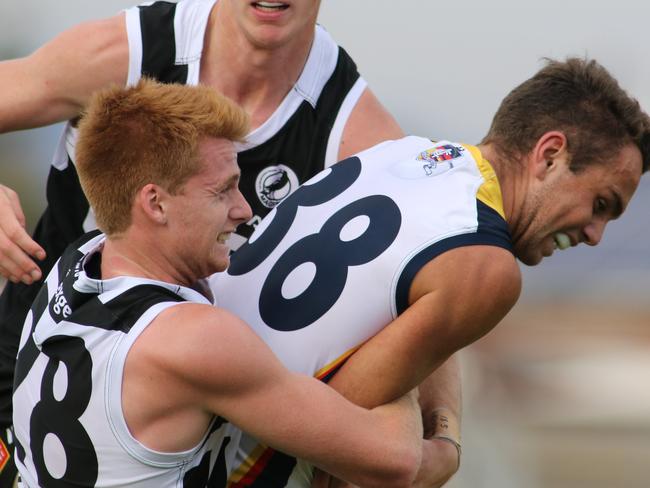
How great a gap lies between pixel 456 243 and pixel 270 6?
100 centimetres

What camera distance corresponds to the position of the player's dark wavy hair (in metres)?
2.99

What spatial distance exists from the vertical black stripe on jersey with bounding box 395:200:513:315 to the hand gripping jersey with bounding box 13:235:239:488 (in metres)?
0.48

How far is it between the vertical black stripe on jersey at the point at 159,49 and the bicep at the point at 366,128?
0.51 meters

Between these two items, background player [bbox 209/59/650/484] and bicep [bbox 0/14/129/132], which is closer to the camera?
background player [bbox 209/59/650/484]

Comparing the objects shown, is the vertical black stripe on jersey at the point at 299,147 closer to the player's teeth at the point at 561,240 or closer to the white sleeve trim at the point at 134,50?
the white sleeve trim at the point at 134,50

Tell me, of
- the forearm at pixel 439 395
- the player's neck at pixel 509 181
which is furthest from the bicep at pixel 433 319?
the forearm at pixel 439 395

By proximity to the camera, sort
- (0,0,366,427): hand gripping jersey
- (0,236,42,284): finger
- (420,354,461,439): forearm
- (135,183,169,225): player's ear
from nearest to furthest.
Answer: (135,183,169,225): player's ear, (0,236,42,284): finger, (420,354,461,439): forearm, (0,0,366,427): hand gripping jersey

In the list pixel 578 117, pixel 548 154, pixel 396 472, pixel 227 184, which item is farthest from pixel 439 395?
pixel 227 184

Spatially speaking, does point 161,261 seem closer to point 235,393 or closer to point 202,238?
point 202,238

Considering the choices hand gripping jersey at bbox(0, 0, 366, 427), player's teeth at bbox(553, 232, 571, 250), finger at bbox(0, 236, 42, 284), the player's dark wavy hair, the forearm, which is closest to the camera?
finger at bbox(0, 236, 42, 284)

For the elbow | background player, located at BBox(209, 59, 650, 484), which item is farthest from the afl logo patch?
the elbow

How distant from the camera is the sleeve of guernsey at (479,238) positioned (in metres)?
2.75

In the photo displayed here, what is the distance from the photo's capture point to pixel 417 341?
2.76 m

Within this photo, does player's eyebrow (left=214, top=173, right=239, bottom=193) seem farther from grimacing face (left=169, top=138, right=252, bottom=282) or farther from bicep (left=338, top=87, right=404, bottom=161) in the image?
bicep (left=338, top=87, right=404, bottom=161)
